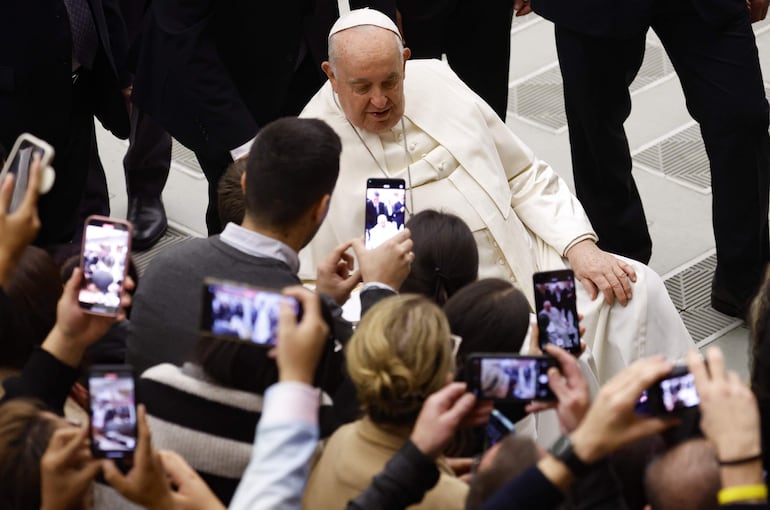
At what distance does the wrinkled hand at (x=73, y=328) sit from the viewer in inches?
102

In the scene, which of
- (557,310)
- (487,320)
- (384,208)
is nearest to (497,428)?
(487,320)

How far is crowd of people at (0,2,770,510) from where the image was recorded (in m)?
2.14

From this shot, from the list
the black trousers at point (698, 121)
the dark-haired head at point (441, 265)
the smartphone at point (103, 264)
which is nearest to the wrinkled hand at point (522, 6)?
the black trousers at point (698, 121)

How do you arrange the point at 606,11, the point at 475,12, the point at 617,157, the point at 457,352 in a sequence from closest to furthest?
the point at 457,352, the point at 606,11, the point at 617,157, the point at 475,12

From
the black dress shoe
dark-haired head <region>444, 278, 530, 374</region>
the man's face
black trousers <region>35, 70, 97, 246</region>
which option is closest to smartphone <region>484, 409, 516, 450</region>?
dark-haired head <region>444, 278, 530, 374</region>

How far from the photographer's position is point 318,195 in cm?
293

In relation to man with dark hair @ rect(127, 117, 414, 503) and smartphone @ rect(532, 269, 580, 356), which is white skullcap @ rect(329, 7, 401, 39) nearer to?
man with dark hair @ rect(127, 117, 414, 503)

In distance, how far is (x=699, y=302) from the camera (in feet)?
15.8

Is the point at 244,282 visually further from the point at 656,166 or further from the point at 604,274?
the point at 656,166

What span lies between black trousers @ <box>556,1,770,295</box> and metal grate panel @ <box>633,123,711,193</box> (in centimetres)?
79

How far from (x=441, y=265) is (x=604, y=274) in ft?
2.98

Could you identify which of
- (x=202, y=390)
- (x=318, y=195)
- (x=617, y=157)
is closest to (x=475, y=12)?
(x=617, y=157)

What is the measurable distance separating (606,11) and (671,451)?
244 cm

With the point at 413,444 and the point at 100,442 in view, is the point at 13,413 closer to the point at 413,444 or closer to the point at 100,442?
the point at 100,442
